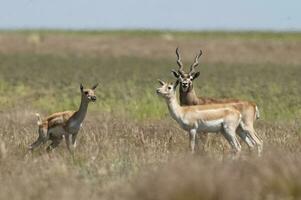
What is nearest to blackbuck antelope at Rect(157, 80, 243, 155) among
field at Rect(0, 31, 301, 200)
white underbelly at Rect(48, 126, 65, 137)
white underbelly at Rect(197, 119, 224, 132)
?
white underbelly at Rect(197, 119, 224, 132)

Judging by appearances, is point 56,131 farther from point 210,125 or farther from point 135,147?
point 210,125

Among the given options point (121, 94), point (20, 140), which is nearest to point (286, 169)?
point (20, 140)

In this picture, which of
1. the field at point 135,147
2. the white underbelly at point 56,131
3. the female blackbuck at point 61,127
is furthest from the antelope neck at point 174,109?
the white underbelly at point 56,131

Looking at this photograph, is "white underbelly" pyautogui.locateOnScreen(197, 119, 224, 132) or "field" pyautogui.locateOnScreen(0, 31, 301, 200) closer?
"field" pyautogui.locateOnScreen(0, 31, 301, 200)

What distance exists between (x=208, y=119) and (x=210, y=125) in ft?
0.44

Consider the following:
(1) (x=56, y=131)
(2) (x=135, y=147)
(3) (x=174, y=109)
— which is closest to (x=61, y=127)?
(1) (x=56, y=131)

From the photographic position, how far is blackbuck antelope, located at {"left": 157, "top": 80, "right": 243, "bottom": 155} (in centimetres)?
1583

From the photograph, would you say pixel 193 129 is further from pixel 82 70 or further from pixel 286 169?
pixel 82 70

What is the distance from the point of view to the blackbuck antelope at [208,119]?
51.9ft

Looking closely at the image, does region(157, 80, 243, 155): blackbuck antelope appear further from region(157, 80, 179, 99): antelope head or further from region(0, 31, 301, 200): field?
region(0, 31, 301, 200): field

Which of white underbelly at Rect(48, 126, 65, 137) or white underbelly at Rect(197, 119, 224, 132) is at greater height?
white underbelly at Rect(197, 119, 224, 132)

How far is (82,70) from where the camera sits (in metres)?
51.1

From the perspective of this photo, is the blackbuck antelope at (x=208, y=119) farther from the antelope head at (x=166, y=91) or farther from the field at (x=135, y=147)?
the field at (x=135, y=147)

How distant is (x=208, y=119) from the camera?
15.8 meters
